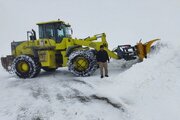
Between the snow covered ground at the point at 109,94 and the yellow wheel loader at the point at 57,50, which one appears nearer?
the snow covered ground at the point at 109,94

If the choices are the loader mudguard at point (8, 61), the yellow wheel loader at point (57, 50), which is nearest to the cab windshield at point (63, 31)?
the yellow wheel loader at point (57, 50)

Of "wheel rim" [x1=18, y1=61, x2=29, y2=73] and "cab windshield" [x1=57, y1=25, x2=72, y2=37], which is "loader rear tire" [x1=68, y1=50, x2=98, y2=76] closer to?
"cab windshield" [x1=57, y1=25, x2=72, y2=37]

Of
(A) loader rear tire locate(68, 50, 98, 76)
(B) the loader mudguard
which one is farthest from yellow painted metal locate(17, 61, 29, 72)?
(A) loader rear tire locate(68, 50, 98, 76)

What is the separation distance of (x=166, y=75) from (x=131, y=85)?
4.49 feet

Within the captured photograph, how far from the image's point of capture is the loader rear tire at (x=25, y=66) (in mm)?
16281

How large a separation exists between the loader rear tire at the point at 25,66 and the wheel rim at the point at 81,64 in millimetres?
2336

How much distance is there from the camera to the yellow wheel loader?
15484 mm

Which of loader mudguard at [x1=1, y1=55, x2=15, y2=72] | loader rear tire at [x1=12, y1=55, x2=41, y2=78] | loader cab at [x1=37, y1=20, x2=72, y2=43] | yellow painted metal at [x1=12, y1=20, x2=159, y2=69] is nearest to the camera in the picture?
yellow painted metal at [x1=12, y1=20, x2=159, y2=69]

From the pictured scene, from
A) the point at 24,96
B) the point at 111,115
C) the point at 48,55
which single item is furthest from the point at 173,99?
the point at 48,55

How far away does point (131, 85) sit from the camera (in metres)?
11.5

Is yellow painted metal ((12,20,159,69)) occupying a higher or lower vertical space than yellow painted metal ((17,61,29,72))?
higher

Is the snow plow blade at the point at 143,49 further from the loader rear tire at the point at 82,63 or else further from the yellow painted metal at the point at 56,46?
the loader rear tire at the point at 82,63

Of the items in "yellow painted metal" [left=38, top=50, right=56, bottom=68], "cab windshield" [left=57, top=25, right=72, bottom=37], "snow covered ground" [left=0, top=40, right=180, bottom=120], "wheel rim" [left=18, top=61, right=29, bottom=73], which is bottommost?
"snow covered ground" [left=0, top=40, right=180, bottom=120]

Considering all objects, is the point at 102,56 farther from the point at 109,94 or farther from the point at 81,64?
the point at 109,94
